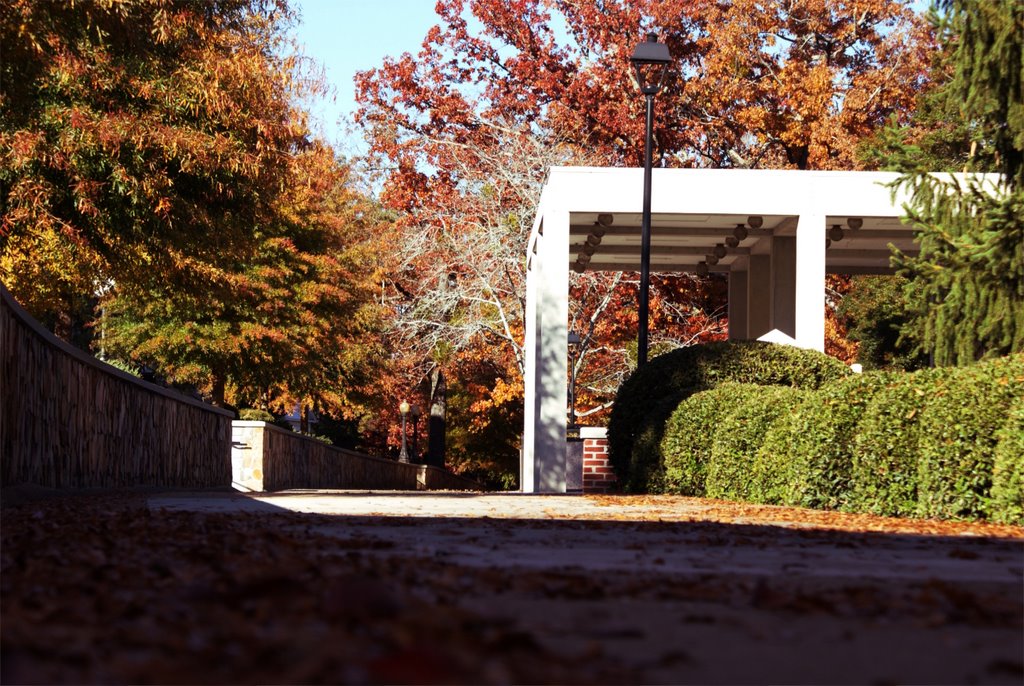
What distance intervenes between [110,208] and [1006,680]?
47.8 feet

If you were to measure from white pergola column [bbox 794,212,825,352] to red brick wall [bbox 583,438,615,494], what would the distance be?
3686 millimetres

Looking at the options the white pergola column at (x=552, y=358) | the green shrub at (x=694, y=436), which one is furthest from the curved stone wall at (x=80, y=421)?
the green shrub at (x=694, y=436)

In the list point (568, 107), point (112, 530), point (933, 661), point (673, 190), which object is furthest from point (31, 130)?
point (568, 107)

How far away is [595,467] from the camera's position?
22016 millimetres

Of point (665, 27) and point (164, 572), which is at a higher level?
point (665, 27)

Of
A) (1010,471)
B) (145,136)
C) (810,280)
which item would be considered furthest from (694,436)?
Result: (145,136)

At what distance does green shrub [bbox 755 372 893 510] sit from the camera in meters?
12.0

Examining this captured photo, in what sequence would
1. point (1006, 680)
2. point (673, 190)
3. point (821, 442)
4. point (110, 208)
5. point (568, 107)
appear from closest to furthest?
point (1006, 680) < point (821, 442) < point (110, 208) < point (673, 190) < point (568, 107)

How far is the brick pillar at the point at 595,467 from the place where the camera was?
21938 mm

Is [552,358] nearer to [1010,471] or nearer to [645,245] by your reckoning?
[645,245]

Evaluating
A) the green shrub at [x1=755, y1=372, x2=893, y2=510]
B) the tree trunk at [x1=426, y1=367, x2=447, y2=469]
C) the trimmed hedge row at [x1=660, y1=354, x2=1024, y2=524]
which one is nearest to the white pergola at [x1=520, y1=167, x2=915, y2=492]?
the trimmed hedge row at [x1=660, y1=354, x2=1024, y2=524]

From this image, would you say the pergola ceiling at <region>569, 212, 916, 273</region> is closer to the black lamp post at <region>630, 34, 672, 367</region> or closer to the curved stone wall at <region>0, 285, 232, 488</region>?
the black lamp post at <region>630, 34, 672, 367</region>

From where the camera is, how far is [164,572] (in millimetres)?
5219

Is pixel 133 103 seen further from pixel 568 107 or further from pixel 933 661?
pixel 568 107
